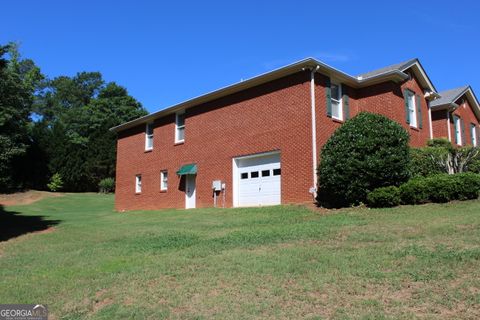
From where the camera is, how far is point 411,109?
22.8 meters

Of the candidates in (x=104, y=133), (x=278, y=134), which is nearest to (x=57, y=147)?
(x=104, y=133)

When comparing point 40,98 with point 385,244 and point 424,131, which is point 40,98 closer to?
point 424,131

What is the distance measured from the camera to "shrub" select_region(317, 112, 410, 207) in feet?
48.6

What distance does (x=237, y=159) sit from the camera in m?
20.8

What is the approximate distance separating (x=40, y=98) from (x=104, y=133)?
27.4 m

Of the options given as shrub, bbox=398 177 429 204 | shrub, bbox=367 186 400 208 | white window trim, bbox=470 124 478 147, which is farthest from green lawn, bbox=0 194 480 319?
white window trim, bbox=470 124 478 147

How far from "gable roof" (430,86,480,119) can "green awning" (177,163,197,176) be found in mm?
13631

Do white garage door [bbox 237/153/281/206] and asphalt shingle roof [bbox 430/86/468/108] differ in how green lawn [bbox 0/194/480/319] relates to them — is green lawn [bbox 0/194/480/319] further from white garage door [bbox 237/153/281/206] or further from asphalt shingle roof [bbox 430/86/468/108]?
asphalt shingle roof [bbox 430/86/468/108]

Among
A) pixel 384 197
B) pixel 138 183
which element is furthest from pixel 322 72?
pixel 138 183

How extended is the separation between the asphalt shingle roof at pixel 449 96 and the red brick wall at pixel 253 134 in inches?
86.2

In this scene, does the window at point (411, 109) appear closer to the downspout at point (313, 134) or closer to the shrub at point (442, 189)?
the downspout at point (313, 134)

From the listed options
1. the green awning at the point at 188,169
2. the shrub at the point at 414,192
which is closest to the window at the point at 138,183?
the green awning at the point at 188,169

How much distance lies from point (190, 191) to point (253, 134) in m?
5.34

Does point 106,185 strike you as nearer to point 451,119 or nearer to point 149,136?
point 149,136
